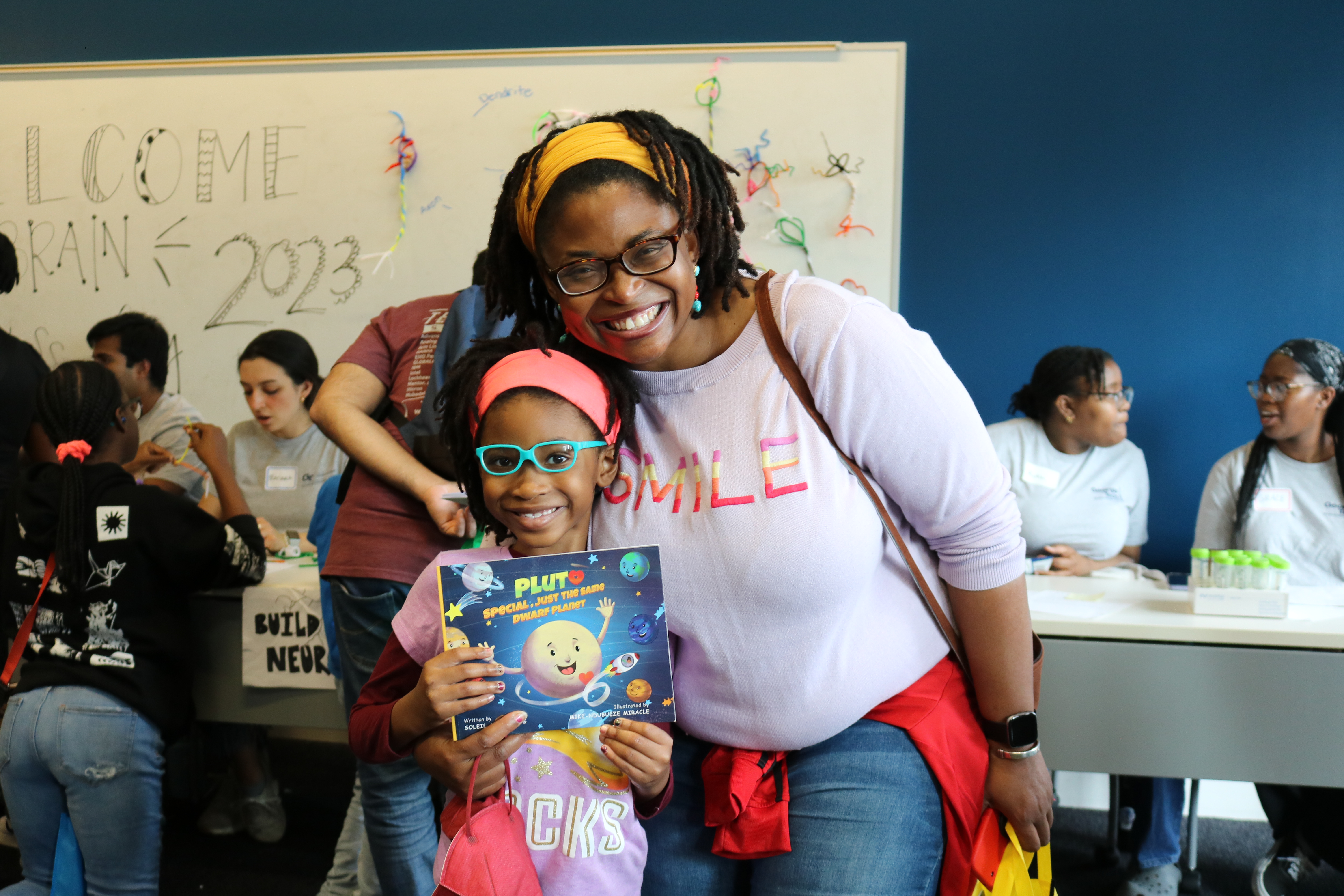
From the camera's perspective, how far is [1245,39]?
11.6 ft

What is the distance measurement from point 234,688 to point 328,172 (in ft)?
7.67

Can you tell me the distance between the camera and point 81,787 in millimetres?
2086

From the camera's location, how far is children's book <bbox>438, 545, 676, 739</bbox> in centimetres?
104

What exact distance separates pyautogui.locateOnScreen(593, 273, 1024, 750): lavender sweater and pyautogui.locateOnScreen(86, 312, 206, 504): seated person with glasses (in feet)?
10.1

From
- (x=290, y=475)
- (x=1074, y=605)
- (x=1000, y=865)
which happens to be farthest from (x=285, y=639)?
(x=1074, y=605)

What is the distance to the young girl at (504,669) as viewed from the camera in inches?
41.3

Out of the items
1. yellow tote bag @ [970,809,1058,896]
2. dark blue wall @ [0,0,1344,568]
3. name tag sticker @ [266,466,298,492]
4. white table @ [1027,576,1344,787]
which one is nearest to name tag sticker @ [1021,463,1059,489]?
dark blue wall @ [0,0,1344,568]

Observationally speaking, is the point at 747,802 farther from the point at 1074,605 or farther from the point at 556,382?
the point at 1074,605

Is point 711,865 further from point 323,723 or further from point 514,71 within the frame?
point 514,71

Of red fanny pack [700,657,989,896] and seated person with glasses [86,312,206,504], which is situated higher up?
seated person with glasses [86,312,206,504]

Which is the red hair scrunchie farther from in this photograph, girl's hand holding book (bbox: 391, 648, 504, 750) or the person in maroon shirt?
girl's hand holding book (bbox: 391, 648, 504, 750)

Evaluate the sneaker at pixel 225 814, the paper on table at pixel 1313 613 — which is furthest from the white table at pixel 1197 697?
the sneaker at pixel 225 814

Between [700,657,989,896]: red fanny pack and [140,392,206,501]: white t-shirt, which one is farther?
[140,392,206,501]: white t-shirt

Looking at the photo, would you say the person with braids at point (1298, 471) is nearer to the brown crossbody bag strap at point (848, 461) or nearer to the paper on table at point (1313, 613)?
the paper on table at point (1313, 613)
